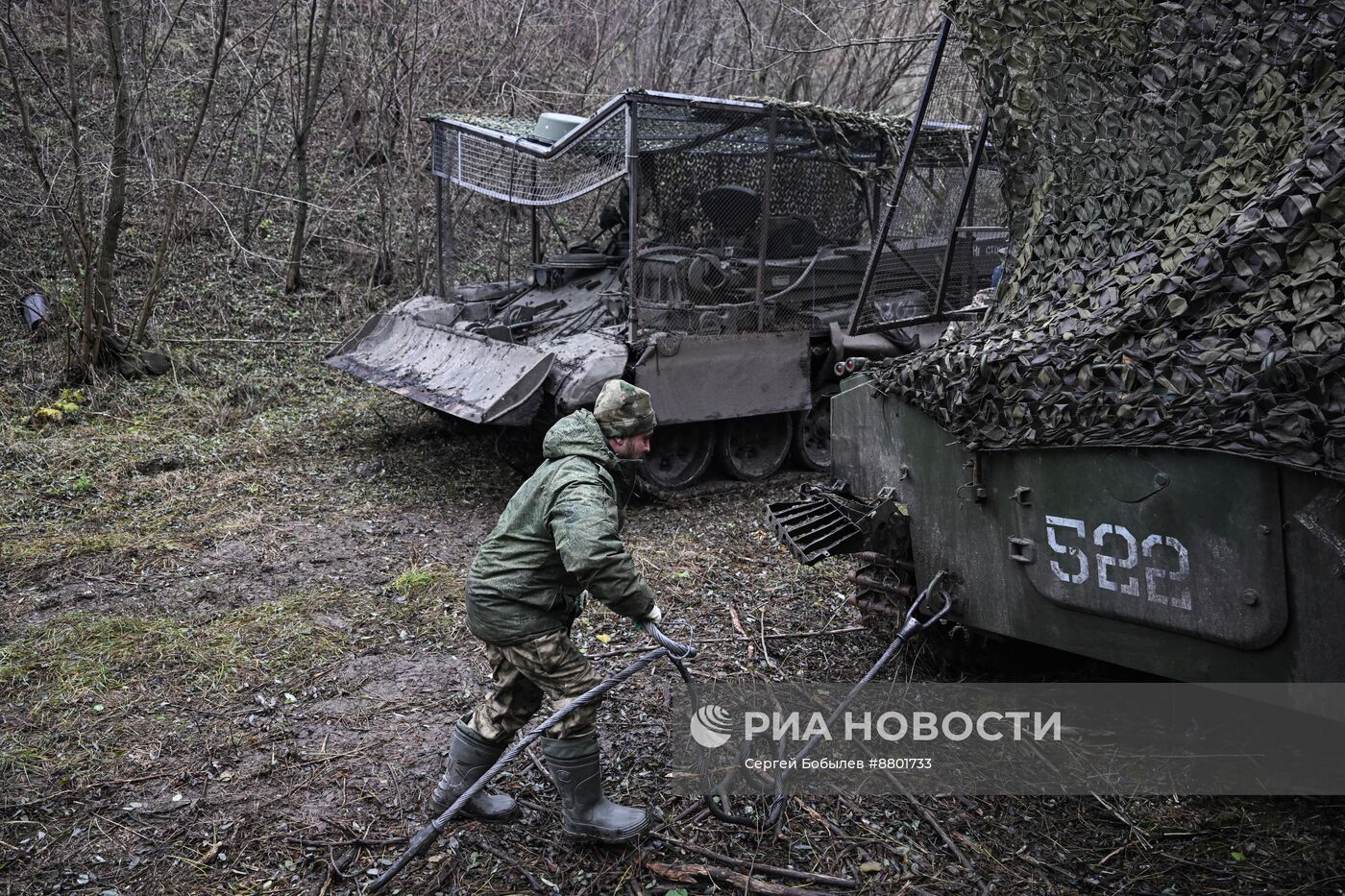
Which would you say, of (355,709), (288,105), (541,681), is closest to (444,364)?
(355,709)

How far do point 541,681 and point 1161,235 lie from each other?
96.1 inches

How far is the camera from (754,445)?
8922 mm

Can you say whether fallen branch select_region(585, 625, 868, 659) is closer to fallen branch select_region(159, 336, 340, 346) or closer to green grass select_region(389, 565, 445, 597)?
green grass select_region(389, 565, 445, 597)

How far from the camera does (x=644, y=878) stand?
352 centimetres

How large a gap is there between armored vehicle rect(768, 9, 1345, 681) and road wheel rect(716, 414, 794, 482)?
4.05 meters

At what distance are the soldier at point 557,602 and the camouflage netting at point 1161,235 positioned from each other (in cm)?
128

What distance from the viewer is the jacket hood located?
3551 mm

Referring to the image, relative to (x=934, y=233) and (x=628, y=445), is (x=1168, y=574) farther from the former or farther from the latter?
(x=934, y=233)

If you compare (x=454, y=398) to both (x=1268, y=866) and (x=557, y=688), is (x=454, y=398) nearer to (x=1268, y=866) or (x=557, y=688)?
(x=557, y=688)

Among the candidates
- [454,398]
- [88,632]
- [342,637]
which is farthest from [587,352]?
[88,632]

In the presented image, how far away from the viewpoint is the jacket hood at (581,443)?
3.55 m

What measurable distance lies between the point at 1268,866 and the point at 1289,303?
1.78 meters

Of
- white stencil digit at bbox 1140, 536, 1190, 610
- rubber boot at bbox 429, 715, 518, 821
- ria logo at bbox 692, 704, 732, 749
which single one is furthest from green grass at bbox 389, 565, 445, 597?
white stencil digit at bbox 1140, 536, 1190, 610

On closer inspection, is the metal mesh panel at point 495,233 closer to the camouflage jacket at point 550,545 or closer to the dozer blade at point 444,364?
the dozer blade at point 444,364
